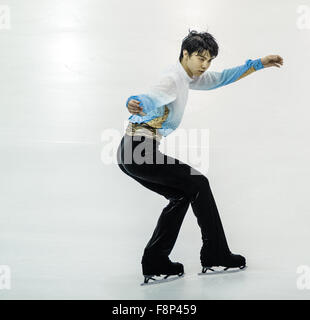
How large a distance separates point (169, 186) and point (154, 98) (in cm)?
39

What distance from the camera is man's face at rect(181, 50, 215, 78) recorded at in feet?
7.70

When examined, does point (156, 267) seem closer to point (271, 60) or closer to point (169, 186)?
point (169, 186)

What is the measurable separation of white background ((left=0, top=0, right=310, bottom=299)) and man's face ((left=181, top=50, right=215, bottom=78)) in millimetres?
859

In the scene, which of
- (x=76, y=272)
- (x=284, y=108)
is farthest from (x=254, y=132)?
(x=76, y=272)

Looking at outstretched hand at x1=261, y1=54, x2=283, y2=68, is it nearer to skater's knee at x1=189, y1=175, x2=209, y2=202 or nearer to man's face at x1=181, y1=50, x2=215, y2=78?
man's face at x1=181, y1=50, x2=215, y2=78

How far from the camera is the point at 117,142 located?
14.9 ft

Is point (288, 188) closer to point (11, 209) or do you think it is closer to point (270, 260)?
point (270, 260)

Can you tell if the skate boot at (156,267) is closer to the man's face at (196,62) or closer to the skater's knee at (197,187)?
the skater's knee at (197,187)

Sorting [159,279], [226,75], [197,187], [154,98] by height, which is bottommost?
[159,279]

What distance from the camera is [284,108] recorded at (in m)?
4.60

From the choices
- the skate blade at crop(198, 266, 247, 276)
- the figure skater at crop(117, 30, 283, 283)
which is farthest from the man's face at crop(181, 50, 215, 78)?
the skate blade at crop(198, 266, 247, 276)

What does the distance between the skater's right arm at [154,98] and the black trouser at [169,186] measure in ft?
0.71

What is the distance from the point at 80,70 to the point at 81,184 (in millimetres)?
1550

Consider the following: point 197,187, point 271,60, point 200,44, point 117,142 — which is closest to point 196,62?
point 200,44
